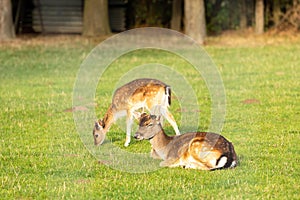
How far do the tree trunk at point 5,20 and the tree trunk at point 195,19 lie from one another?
6427 millimetres

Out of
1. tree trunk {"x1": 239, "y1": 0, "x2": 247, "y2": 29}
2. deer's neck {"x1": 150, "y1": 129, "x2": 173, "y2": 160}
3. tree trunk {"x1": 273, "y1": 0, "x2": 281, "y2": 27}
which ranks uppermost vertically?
deer's neck {"x1": 150, "y1": 129, "x2": 173, "y2": 160}

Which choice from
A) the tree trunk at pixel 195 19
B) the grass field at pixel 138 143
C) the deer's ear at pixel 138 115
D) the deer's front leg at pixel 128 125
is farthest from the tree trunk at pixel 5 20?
the deer's ear at pixel 138 115

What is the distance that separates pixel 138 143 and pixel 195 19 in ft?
58.7

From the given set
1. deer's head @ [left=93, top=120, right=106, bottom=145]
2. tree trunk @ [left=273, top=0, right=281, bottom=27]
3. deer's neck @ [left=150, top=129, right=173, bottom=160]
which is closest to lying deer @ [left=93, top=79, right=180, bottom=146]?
deer's head @ [left=93, top=120, right=106, bottom=145]

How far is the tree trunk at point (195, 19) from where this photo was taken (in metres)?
27.9

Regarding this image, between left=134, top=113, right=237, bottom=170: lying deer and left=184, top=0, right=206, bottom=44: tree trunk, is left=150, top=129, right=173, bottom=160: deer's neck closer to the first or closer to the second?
left=134, top=113, right=237, bottom=170: lying deer

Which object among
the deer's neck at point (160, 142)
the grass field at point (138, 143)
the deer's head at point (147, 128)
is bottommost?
the grass field at point (138, 143)

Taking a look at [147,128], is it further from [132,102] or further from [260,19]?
[260,19]

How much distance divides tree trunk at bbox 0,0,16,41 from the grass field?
669 cm

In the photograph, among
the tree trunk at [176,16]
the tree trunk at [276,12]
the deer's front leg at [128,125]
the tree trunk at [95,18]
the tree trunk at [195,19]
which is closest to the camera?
the deer's front leg at [128,125]

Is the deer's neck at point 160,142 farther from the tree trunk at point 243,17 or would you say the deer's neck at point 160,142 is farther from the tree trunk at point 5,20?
the tree trunk at point 243,17

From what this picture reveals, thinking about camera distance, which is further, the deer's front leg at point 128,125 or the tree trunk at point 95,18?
the tree trunk at point 95,18

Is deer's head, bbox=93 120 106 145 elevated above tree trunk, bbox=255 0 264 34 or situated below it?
above

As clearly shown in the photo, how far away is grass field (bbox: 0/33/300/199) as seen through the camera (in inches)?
319
